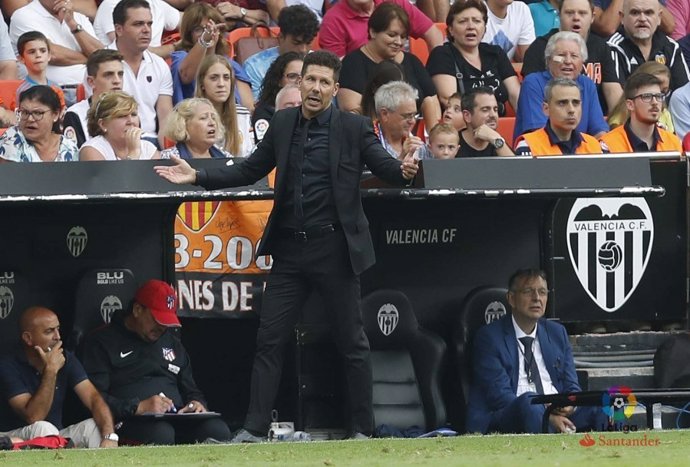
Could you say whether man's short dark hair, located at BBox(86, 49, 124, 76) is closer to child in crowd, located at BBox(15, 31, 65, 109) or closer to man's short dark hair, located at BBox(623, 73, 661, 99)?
child in crowd, located at BBox(15, 31, 65, 109)

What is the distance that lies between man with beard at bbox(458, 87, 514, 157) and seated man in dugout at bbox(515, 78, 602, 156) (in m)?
0.19

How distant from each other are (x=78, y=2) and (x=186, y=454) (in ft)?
20.9

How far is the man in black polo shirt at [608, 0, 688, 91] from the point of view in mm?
14211

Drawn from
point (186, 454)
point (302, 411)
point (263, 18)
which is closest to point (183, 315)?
point (302, 411)

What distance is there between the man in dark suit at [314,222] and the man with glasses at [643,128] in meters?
3.21

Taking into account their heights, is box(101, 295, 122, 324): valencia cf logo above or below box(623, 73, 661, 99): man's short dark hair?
below

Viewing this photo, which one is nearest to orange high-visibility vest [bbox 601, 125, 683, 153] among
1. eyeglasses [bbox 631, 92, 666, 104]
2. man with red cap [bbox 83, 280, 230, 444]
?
eyeglasses [bbox 631, 92, 666, 104]

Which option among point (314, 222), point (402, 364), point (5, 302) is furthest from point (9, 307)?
point (402, 364)

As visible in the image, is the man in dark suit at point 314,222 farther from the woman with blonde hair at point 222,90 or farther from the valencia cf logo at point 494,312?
the woman with blonde hair at point 222,90

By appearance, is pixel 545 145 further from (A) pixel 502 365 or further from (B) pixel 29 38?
(B) pixel 29 38

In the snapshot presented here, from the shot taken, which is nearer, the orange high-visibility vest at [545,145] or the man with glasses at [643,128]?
the orange high-visibility vest at [545,145]

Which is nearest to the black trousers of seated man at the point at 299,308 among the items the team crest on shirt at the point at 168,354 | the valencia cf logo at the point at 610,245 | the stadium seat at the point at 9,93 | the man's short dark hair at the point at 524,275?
the team crest on shirt at the point at 168,354

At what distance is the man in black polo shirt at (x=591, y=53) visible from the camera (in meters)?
13.7

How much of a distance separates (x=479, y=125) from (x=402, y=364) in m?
2.21
